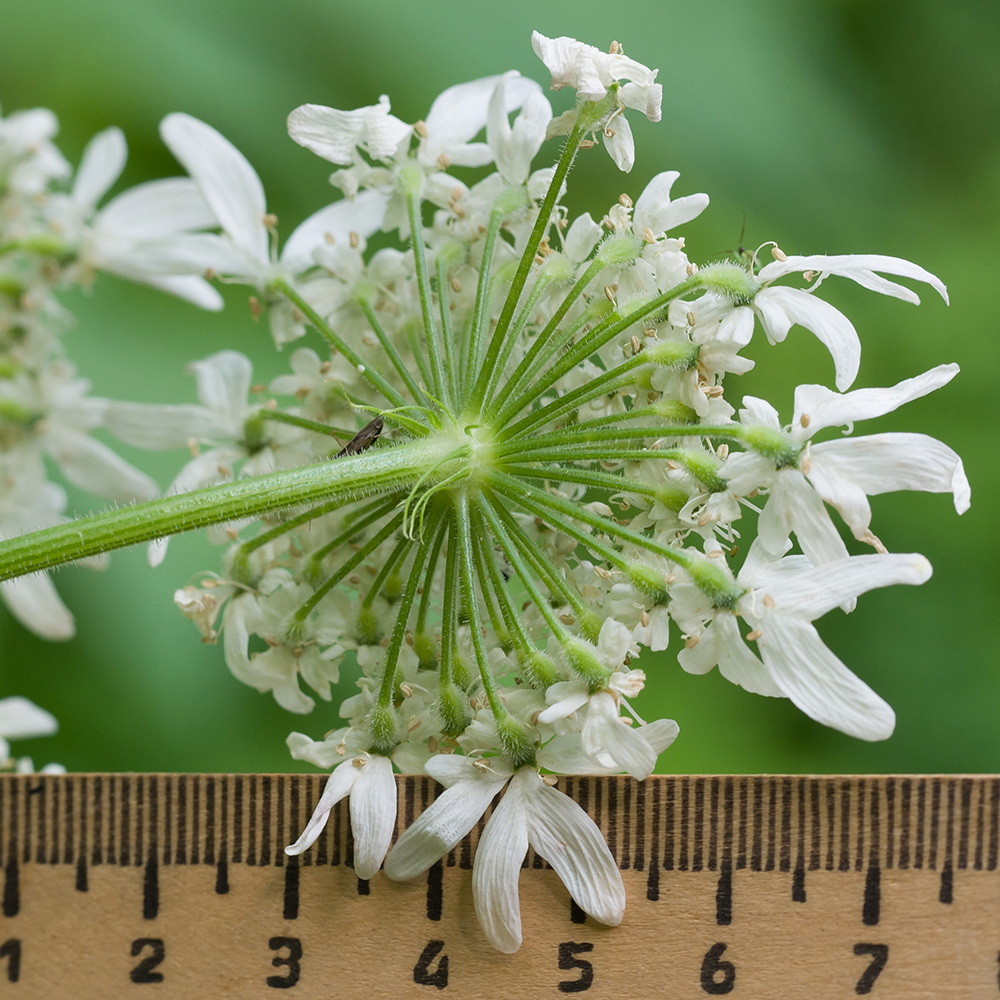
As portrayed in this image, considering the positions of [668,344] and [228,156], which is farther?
[228,156]

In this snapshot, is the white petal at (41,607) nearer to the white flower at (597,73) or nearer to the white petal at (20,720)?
the white petal at (20,720)

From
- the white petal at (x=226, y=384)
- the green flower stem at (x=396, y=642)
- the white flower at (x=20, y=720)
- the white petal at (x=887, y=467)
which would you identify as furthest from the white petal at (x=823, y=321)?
the white flower at (x=20, y=720)

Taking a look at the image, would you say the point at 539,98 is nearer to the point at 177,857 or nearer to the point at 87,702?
the point at 177,857

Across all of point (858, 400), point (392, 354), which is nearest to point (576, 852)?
point (858, 400)

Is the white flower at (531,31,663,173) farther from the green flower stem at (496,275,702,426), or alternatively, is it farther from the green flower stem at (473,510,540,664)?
the green flower stem at (473,510,540,664)

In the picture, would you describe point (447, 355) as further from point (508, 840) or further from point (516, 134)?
point (508, 840)

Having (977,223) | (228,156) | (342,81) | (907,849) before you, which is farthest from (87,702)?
(977,223)

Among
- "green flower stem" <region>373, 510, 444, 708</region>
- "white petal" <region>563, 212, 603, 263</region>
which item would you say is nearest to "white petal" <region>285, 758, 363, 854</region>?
"green flower stem" <region>373, 510, 444, 708</region>
